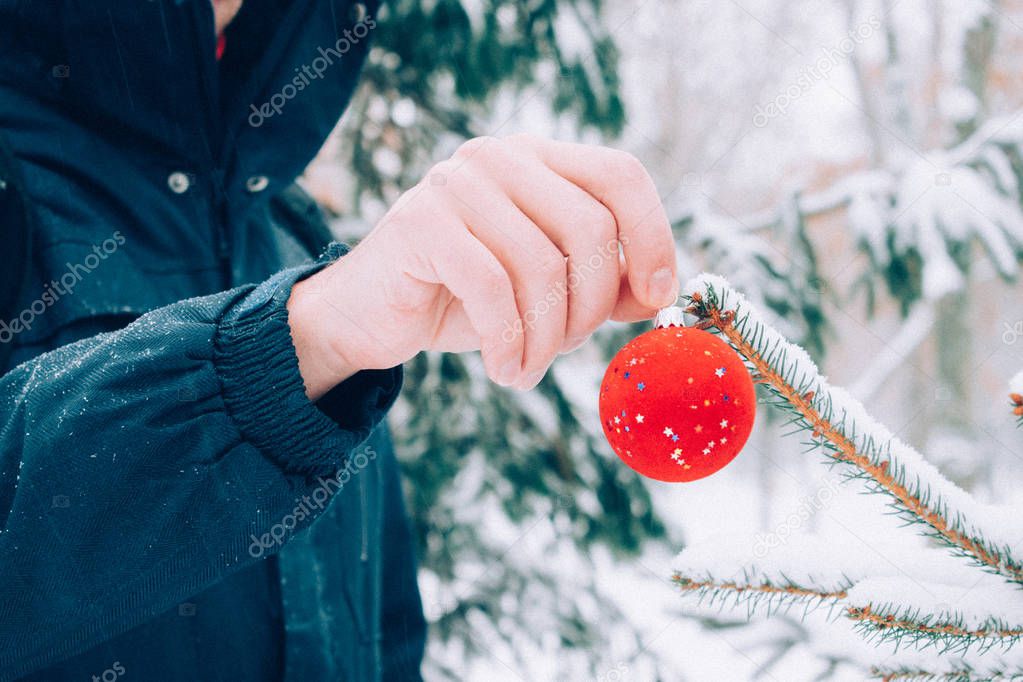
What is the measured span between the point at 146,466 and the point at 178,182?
0.69m

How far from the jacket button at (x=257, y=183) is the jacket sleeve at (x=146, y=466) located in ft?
1.80

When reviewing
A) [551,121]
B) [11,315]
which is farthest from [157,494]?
[551,121]

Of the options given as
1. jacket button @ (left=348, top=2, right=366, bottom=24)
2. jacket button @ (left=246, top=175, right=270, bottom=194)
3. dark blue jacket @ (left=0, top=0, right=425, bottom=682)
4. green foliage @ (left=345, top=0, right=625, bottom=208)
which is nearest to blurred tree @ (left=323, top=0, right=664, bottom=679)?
green foliage @ (left=345, top=0, right=625, bottom=208)

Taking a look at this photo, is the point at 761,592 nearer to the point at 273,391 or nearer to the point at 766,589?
the point at 766,589

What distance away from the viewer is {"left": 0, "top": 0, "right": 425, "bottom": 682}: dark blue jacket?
723mm

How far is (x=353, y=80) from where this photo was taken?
1465 mm

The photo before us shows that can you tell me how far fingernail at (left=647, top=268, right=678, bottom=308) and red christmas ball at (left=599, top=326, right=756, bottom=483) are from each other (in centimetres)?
3

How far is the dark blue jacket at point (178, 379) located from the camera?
28.5 inches

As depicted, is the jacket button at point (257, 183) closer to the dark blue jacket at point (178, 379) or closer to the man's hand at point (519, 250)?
the dark blue jacket at point (178, 379)

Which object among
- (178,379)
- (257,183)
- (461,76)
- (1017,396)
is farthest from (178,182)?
(461,76)

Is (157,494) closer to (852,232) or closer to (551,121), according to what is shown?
(551,121)

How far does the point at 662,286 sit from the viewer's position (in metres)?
0.70

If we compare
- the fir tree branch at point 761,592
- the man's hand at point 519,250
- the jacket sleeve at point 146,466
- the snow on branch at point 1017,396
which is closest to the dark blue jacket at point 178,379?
the jacket sleeve at point 146,466

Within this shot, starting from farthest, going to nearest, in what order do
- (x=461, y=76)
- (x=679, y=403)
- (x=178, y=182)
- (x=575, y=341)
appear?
(x=461, y=76) → (x=178, y=182) → (x=575, y=341) → (x=679, y=403)
